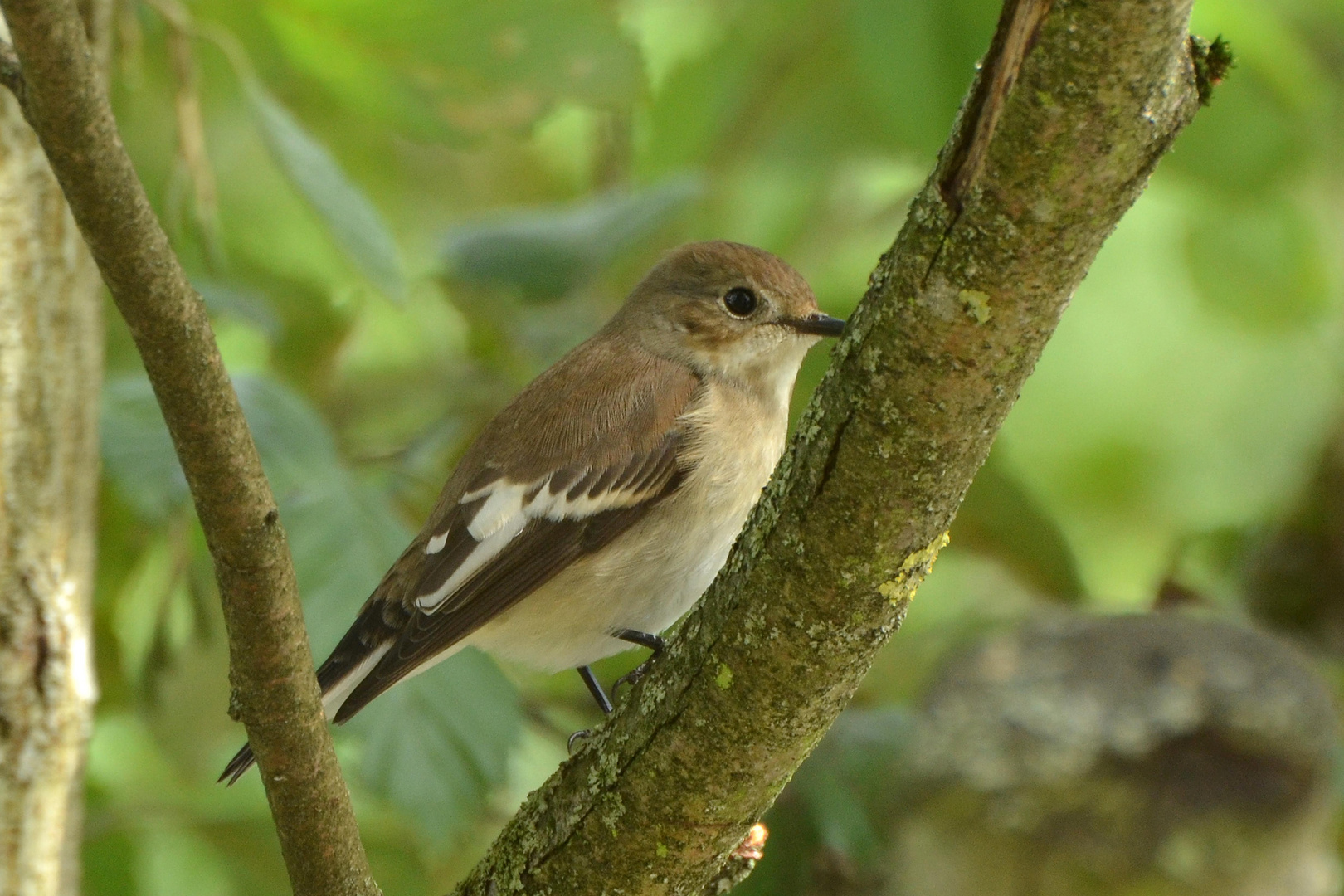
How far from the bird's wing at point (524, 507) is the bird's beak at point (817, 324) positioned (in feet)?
1.27

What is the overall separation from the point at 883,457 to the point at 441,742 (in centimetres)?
188

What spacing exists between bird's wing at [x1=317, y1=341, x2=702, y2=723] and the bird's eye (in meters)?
0.36

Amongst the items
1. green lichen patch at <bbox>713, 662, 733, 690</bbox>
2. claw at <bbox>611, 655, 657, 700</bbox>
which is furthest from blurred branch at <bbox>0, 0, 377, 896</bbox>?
claw at <bbox>611, 655, 657, 700</bbox>

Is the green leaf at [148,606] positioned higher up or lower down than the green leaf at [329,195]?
lower down

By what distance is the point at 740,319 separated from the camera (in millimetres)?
3855

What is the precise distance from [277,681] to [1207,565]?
15.8 ft

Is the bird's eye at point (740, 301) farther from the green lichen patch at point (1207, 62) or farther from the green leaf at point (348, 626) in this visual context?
the green lichen patch at point (1207, 62)

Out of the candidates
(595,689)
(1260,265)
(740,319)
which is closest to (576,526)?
(595,689)

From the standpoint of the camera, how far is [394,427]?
542 centimetres

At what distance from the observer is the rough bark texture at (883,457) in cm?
147

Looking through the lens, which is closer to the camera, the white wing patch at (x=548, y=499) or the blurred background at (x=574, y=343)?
the white wing patch at (x=548, y=499)

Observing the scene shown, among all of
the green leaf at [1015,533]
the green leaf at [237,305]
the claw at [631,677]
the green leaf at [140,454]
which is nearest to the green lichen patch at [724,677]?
the claw at [631,677]

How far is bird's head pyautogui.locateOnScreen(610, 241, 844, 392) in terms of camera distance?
3.80 metres

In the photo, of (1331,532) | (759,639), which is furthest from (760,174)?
(759,639)
